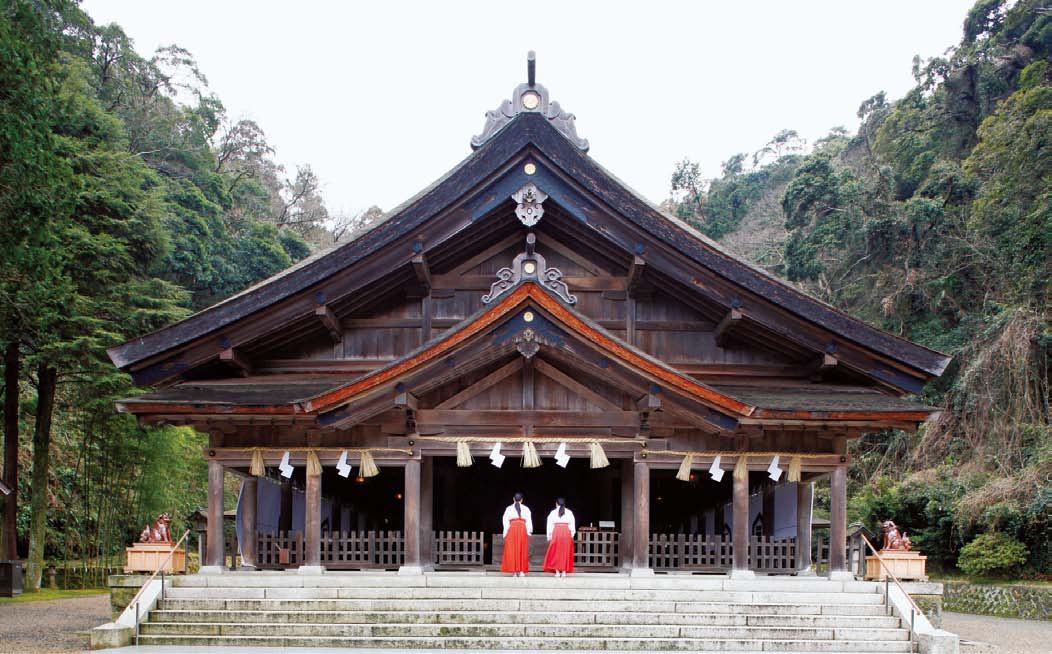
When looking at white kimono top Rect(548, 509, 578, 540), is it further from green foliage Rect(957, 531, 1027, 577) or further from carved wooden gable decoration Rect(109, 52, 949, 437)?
green foliage Rect(957, 531, 1027, 577)

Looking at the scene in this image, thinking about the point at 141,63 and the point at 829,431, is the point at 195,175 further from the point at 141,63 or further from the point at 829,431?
the point at 829,431

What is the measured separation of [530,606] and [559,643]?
84cm

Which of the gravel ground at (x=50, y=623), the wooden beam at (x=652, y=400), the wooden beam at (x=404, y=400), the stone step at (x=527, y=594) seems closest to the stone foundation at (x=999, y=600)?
the stone step at (x=527, y=594)

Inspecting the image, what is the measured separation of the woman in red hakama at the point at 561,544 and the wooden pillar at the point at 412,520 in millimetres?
1931

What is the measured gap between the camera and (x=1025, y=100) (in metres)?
31.9

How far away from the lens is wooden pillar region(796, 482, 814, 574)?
14.7m

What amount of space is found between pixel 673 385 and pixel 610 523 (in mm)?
3380

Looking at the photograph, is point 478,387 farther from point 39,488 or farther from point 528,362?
point 39,488

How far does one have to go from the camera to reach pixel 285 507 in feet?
56.3

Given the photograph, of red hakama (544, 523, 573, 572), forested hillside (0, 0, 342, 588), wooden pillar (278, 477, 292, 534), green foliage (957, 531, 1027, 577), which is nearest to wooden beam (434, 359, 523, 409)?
red hakama (544, 523, 573, 572)

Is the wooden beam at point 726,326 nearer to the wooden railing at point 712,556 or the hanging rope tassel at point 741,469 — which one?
the hanging rope tassel at point 741,469

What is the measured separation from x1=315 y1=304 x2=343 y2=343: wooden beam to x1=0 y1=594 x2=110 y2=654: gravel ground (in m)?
5.64

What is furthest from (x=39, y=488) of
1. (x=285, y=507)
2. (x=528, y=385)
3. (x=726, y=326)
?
(x=726, y=326)

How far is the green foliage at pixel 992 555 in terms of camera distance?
80.7 ft
